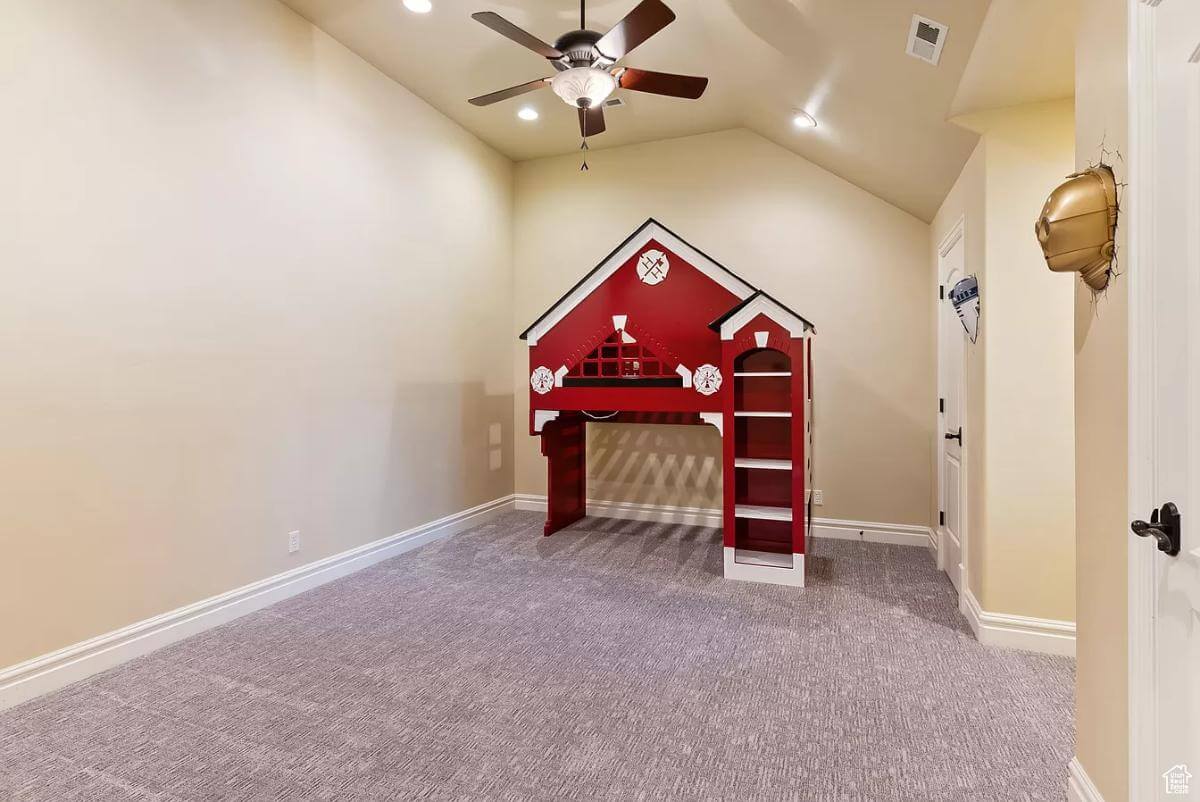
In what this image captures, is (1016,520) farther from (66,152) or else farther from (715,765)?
(66,152)

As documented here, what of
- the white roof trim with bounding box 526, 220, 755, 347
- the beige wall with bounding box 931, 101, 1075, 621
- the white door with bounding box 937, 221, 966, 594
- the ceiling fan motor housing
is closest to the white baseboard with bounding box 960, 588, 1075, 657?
the beige wall with bounding box 931, 101, 1075, 621

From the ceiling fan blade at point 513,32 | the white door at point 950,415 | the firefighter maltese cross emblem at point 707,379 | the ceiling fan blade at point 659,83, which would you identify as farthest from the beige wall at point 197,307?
the white door at point 950,415

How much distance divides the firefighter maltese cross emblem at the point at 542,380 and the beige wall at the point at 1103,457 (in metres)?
3.16

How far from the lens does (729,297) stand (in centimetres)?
381

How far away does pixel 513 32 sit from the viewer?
8.45 feet

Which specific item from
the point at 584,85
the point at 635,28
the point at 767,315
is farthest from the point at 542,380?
the point at 635,28

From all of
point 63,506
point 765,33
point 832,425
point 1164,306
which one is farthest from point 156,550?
point 832,425

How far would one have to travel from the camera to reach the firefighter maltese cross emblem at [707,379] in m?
3.75

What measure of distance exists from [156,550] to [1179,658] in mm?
3736

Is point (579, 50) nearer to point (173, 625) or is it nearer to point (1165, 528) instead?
point (1165, 528)

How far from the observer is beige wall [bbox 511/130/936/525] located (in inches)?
174

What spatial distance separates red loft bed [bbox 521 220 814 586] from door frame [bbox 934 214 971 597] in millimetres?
853

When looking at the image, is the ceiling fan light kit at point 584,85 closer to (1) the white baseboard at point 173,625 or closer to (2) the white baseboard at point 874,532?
(1) the white baseboard at point 173,625

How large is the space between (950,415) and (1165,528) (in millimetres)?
2728
